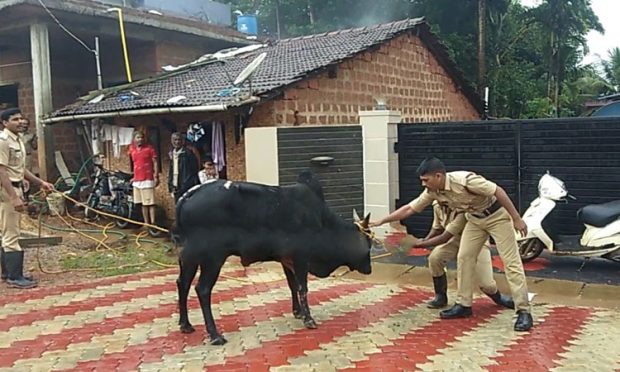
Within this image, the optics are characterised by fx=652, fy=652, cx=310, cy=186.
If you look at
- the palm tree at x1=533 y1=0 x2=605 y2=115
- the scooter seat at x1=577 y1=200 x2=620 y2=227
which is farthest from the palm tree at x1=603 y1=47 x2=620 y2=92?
the scooter seat at x1=577 y1=200 x2=620 y2=227

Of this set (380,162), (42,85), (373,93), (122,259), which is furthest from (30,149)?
(380,162)

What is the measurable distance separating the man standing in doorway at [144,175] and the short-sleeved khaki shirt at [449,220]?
654 centimetres

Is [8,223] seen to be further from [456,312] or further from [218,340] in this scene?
[456,312]

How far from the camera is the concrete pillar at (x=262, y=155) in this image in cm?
999

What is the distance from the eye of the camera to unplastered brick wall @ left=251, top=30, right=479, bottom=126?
36.3 feet

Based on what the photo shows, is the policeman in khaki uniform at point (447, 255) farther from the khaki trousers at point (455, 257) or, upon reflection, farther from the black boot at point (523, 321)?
the black boot at point (523, 321)

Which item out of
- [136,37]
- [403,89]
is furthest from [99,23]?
[403,89]

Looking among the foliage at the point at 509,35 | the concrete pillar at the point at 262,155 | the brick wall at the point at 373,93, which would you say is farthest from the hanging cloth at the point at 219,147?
the foliage at the point at 509,35

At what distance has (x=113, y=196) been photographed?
12336mm

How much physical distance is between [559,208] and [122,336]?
6085 millimetres

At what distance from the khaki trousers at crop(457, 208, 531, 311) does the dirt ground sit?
15.2 feet

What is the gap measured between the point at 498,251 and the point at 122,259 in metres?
5.60

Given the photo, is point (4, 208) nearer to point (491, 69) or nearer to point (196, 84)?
point (196, 84)

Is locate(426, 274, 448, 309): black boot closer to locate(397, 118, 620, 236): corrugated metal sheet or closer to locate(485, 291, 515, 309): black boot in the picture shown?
locate(485, 291, 515, 309): black boot
